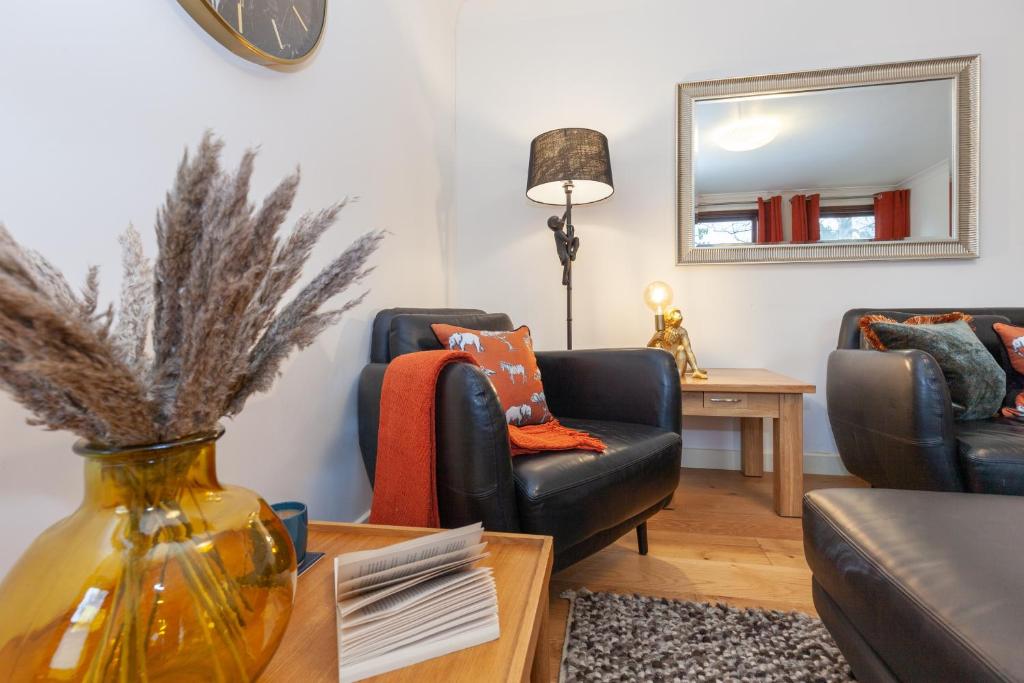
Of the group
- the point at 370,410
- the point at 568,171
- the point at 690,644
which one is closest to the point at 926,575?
the point at 690,644

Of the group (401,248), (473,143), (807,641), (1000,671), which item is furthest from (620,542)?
(473,143)

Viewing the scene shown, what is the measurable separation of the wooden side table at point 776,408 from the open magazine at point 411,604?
137cm

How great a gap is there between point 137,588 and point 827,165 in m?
2.68

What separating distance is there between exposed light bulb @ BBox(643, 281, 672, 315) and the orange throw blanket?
136cm

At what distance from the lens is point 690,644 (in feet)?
3.32

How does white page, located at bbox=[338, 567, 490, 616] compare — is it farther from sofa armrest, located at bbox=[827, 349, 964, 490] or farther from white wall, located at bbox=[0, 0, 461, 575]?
sofa armrest, located at bbox=[827, 349, 964, 490]

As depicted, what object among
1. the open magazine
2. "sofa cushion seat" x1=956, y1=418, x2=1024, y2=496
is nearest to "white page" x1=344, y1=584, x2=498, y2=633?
the open magazine

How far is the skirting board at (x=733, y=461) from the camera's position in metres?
2.14

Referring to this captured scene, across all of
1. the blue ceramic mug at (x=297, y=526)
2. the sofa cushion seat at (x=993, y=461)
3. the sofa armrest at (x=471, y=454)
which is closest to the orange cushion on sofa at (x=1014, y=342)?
the sofa cushion seat at (x=993, y=461)

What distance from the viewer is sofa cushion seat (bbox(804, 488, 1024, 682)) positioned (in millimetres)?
499

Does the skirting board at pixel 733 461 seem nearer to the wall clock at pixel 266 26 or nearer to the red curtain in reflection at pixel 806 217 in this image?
the red curtain in reflection at pixel 806 217

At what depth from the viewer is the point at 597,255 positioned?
7.73 ft

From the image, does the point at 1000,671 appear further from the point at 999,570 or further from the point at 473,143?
the point at 473,143

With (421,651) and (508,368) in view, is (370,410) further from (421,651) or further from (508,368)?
(421,651)
